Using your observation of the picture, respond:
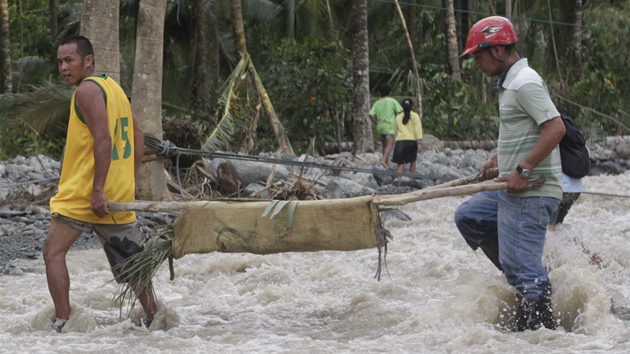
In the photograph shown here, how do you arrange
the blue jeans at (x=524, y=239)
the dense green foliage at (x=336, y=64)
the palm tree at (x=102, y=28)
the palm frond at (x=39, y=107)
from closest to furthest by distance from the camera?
the blue jeans at (x=524, y=239)
the palm tree at (x=102, y=28)
the palm frond at (x=39, y=107)
the dense green foliage at (x=336, y=64)

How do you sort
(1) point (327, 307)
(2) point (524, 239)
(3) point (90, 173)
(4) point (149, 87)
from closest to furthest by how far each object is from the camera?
1. (2) point (524, 239)
2. (3) point (90, 173)
3. (1) point (327, 307)
4. (4) point (149, 87)

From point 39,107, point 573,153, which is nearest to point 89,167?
point 573,153

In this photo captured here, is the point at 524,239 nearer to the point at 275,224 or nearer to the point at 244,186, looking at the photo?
the point at 275,224

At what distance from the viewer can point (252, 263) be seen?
7.85 metres

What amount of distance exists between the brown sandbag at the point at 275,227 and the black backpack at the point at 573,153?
1.11 meters

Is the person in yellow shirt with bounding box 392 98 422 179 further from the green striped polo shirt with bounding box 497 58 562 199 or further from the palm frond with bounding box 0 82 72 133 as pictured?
the green striped polo shirt with bounding box 497 58 562 199

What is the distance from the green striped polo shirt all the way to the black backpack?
0.31 meters

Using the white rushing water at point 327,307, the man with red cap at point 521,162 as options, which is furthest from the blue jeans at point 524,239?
the white rushing water at point 327,307

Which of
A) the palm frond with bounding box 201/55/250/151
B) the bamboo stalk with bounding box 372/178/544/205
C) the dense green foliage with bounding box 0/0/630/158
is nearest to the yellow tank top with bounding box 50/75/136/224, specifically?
the bamboo stalk with bounding box 372/178/544/205

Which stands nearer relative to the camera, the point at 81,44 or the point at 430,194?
the point at 430,194

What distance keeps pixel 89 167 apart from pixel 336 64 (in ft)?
47.7

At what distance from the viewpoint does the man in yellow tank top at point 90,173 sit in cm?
514

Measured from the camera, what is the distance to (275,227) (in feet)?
17.4

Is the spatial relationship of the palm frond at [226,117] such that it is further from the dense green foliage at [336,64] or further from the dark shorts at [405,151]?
the dark shorts at [405,151]
